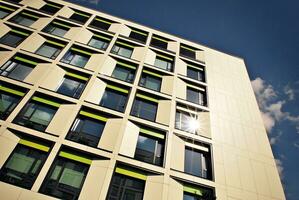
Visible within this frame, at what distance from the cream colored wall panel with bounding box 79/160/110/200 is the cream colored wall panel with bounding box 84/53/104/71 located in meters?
6.72

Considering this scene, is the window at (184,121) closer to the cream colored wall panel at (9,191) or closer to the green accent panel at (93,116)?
the green accent panel at (93,116)

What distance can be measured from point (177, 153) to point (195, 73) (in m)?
8.42

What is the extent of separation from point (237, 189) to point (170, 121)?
490cm

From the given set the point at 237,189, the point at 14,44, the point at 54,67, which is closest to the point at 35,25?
the point at 14,44

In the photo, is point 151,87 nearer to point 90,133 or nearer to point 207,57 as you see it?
point 90,133

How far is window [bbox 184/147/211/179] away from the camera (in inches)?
476

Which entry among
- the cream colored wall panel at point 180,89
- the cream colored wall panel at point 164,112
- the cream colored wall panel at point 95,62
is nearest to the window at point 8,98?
the cream colored wall panel at point 95,62

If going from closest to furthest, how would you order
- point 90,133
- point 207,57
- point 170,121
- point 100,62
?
point 90,133
point 170,121
point 100,62
point 207,57

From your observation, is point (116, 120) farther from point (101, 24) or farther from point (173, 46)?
point (101, 24)

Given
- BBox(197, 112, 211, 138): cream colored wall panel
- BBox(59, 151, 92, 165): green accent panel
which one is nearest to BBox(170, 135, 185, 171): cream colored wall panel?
BBox(197, 112, 211, 138): cream colored wall panel

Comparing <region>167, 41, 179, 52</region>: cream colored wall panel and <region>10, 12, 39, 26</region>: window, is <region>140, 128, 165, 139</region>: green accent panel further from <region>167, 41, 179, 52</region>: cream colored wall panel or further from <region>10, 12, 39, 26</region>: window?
<region>10, 12, 39, 26</region>: window

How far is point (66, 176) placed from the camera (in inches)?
406

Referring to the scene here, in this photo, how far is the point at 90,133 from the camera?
12.1 metres

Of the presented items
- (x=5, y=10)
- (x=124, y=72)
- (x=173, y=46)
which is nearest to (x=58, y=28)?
(x=5, y=10)
